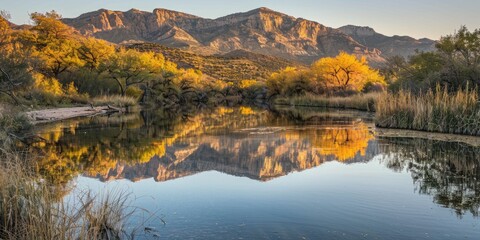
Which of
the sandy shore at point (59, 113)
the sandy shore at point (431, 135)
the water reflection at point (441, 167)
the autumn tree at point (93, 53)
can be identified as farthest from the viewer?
the autumn tree at point (93, 53)

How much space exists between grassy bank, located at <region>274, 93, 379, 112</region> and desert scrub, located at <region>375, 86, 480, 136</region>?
45.2 ft

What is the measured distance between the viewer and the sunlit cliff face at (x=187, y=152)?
10.4 metres

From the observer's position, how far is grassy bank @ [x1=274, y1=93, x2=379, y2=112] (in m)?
38.0

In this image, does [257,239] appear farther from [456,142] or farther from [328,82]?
[328,82]

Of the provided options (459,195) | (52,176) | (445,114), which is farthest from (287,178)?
(445,114)

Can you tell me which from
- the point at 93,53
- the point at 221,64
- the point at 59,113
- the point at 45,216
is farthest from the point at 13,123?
the point at 221,64

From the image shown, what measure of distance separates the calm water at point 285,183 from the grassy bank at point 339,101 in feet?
71.0

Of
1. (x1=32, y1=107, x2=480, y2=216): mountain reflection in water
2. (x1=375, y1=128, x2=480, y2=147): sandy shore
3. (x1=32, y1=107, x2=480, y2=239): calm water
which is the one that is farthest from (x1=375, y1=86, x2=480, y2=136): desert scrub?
(x1=32, y1=107, x2=480, y2=239): calm water

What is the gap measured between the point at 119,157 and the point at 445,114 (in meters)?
12.9

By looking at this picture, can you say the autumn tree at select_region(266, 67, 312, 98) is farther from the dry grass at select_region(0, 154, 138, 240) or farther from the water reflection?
the dry grass at select_region(0, 154, 138, 240)

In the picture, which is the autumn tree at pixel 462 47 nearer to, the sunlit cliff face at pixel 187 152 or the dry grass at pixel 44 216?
the sunlit cliff face at pixel 187 152

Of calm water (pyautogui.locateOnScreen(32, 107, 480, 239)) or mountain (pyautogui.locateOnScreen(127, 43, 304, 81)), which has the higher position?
mountain (pyautogui.locateOnScreen(127, 43, 304, 81))

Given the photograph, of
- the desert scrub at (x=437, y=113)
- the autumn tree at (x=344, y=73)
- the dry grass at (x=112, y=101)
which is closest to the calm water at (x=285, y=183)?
the desert scrub at (x=437, y=113)

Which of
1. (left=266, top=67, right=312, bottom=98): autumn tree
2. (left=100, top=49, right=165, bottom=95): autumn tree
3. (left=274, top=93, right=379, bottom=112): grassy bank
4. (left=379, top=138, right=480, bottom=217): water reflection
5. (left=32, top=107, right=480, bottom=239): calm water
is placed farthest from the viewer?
(left=266, top=67, right=312, bottom=98): autumn tree
